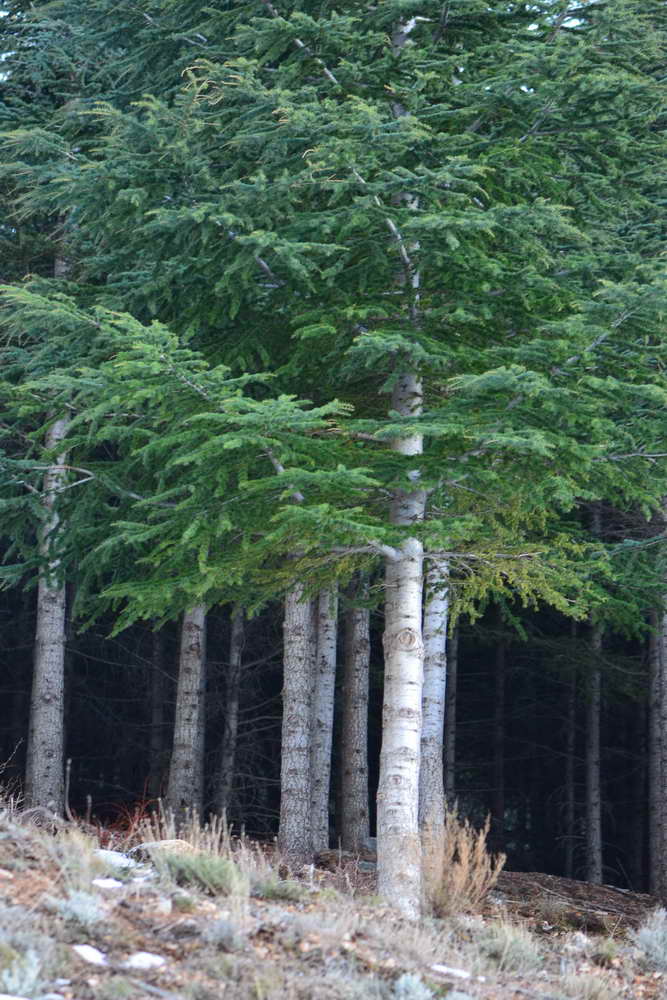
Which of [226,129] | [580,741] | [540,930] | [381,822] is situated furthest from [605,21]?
[580,741]

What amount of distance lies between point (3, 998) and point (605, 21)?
8.34 meters

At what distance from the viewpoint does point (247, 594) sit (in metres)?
10.5

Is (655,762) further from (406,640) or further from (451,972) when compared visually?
(451,972)

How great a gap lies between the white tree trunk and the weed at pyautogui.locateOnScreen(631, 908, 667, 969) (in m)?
1.90

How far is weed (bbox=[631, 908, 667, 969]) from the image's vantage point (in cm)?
871

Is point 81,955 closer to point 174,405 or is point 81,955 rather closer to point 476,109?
point 174,405

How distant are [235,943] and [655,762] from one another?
15.8 m

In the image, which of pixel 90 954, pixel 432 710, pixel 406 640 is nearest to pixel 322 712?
pixel 432 710

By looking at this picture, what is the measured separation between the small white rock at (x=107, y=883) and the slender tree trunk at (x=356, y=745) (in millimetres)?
8894

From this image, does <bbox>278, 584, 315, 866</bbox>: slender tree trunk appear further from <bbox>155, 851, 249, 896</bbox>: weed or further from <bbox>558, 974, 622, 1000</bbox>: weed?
<bbox>558, 974, 622, 1000</bbox>: weed

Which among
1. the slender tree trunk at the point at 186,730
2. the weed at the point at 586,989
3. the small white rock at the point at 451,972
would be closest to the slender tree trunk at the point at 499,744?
the slender tree trunk at the point at 186,730

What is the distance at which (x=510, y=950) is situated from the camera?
7.69m

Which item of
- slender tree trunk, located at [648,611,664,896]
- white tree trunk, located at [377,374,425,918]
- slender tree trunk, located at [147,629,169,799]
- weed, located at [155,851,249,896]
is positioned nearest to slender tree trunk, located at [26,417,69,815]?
slender tree trunk, located at [147,629,169,799]

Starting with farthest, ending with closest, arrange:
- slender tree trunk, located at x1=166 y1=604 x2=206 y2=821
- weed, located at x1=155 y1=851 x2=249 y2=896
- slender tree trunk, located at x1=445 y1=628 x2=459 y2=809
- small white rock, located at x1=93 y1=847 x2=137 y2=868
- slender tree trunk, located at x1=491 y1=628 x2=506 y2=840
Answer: slender tree trunk, located at x1=491 y1=628 x2=506 y2=840 → slender tree trunk, located at x1=445 y1=628 x2=459 y2=809 → slender tree trunk, located at x1=166 y1=604 x2=206 y2=821 → small white rock, located at x1=93 y1=847 x2=137 y2=868 → weed, located at x1=155 y1=851 x2=249 y2=896
